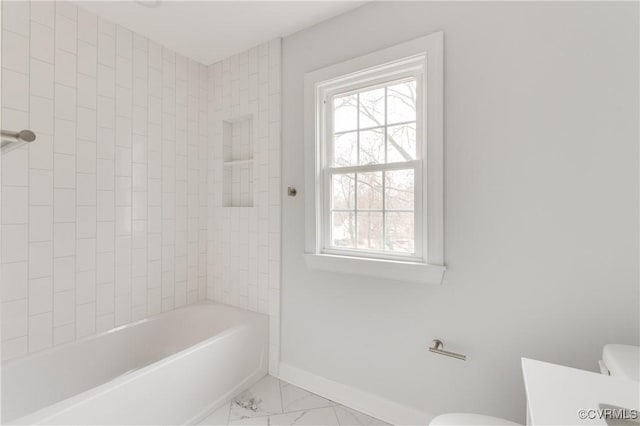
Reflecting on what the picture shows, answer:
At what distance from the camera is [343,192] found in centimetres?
198

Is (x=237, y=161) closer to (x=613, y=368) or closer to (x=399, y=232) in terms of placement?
(x=399, y=232)

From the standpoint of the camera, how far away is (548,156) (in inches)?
51.5

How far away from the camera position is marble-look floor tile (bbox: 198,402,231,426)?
5.57 feet

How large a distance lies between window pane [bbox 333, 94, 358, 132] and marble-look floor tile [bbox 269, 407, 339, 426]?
180 cm

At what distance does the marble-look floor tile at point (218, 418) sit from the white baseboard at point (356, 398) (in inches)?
18.1

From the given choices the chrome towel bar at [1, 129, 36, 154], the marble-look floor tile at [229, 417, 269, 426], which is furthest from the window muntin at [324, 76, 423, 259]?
the chrome towel bar at [1, 129, 36, 154]

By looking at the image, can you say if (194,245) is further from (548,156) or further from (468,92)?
(548,156)

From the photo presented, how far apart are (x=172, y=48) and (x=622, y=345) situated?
3186 mm

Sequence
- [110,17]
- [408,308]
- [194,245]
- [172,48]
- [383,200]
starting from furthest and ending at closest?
[194,245]
[172,48]
[110,17]
[383,200]
[408,308]

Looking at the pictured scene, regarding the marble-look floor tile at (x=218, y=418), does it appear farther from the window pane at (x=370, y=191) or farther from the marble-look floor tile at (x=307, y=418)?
the window pane at (x=370, y=191)

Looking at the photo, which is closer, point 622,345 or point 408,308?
point 622,345

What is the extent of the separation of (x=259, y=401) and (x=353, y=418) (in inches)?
24.3

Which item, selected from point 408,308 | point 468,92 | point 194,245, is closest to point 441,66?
point 468,92

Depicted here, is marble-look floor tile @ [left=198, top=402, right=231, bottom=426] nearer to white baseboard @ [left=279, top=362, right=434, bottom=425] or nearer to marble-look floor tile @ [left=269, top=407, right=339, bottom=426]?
marble-look floor tile @ [left=269, top=407, right=339, bottom=426]
